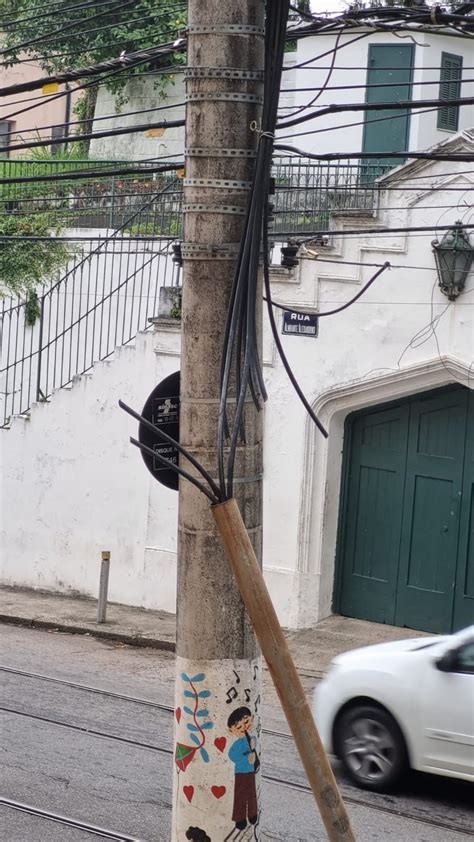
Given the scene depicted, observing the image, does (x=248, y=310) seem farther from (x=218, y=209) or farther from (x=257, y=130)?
(x=257, y=130)

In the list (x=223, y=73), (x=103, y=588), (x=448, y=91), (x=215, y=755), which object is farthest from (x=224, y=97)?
(x=448, y=91)

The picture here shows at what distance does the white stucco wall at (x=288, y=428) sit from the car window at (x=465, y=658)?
464cm

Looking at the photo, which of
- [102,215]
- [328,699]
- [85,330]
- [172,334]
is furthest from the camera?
[102,215]

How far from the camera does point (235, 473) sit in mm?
4641

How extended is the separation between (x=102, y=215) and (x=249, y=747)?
47.8 ft

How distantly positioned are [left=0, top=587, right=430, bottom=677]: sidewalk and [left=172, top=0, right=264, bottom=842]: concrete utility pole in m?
7.45

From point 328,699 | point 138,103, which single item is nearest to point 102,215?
point 138,103

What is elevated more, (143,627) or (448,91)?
(448,91)

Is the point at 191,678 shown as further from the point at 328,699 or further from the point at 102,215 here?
the point at 102,215

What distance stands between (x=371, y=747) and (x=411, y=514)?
4.80m

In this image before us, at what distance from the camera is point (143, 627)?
45.0 ft

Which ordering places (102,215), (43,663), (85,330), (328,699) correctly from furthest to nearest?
(102,215) < (85,330) < (43,663) < (328,699)

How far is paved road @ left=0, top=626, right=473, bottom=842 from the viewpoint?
25.6 ft

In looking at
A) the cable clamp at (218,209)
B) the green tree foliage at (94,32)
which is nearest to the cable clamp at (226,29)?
the cable clamp at (218,209)
